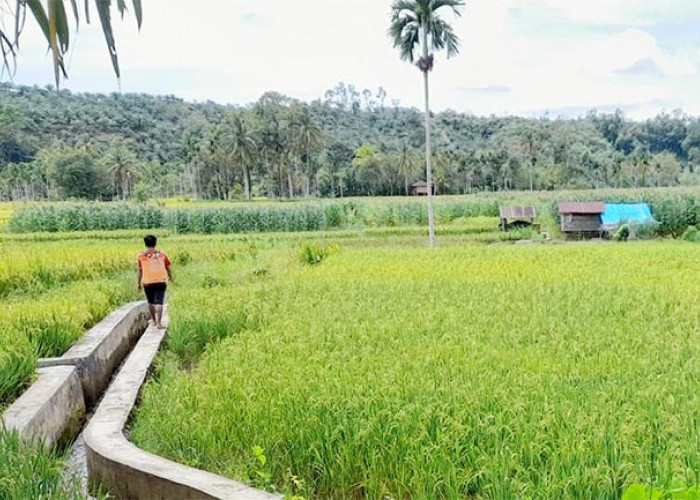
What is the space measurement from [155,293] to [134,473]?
5.02 meters

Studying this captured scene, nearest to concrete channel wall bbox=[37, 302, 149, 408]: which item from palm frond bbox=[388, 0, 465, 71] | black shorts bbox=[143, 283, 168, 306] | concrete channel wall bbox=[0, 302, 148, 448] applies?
concrete channel wall bbox=[0, 302, 148, 448]

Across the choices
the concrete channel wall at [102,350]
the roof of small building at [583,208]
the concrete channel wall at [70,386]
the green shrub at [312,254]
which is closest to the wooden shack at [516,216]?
the roof of small building at [583,208]

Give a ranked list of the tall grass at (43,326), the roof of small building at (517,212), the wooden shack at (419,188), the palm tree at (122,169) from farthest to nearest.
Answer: the wooden shack at (419,188) → the palm tree at (122,169) → the roof of small building at (517,212) → the tall grass at (43,326)

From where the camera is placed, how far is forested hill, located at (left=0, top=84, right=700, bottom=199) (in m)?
55.9

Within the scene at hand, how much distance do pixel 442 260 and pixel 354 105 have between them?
9977cm

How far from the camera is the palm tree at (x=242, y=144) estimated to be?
182 feet

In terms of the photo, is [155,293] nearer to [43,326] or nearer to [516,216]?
[43,326]

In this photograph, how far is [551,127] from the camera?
86.2 m

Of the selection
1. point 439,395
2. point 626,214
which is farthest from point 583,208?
point 439,395

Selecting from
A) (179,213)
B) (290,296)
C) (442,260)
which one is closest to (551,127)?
(179,213)

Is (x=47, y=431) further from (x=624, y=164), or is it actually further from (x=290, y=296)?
(x=624, y=164)

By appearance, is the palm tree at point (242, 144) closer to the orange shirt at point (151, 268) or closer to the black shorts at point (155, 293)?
the black shorts at point (155, 293)

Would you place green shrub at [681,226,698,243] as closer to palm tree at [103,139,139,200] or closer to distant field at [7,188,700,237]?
distant field at [7,188,700,237]

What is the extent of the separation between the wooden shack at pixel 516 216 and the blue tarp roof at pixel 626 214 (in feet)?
10.8
